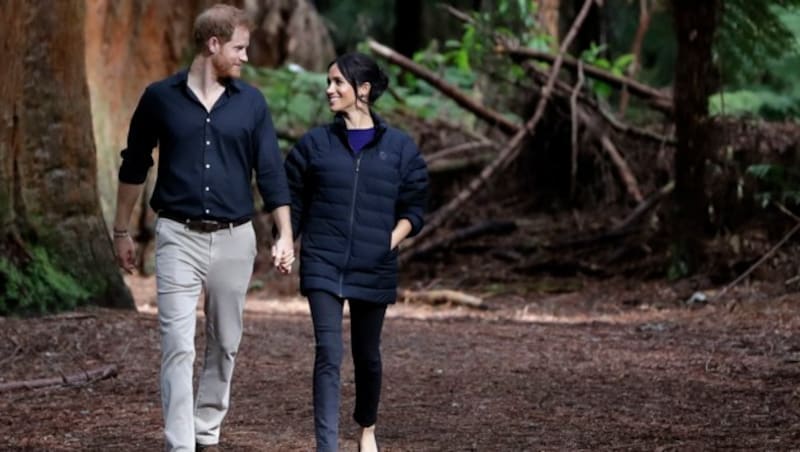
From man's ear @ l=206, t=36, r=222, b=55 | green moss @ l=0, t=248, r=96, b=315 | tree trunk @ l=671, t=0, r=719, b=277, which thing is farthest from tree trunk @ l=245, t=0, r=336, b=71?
man's ear @ l=206, t=36, r=222, b=55

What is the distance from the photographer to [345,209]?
19.7 ft

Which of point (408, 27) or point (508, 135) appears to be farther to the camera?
point (408, 27)

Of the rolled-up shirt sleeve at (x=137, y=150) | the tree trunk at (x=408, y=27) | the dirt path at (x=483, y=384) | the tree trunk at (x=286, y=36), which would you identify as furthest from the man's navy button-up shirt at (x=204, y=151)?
the tree trunk at (x=408, y=27)

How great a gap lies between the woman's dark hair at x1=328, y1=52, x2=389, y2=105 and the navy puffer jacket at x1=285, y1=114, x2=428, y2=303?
165 mm

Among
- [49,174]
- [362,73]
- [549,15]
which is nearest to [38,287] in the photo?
[49,174]

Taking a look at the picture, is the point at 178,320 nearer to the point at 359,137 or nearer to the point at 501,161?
the point at 359,137

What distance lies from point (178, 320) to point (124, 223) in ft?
1.76

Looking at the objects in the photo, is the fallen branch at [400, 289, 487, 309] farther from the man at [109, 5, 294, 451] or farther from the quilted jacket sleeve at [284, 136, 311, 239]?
the man at [109, 5, 294, 451]

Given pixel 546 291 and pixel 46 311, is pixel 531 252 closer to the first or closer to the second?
pixel 546 291

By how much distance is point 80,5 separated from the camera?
34.2 feet

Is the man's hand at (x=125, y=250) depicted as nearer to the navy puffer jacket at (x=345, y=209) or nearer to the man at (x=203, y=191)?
the man at (x=203, y=191)

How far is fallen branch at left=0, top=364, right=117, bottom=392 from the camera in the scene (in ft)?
26.4

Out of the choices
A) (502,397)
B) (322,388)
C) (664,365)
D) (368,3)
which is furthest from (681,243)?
(368,3)

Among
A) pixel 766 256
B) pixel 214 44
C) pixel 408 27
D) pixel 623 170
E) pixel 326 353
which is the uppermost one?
pixel 214 44
